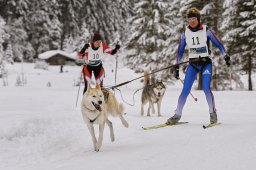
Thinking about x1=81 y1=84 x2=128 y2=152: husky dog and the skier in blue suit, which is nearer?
x1=81 y1=84 x2=128 y2=152: husky dog

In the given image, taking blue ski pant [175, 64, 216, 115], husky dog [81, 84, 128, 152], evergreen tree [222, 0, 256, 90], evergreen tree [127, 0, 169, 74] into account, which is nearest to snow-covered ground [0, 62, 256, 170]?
husky dog [81, 84, 128, 152]

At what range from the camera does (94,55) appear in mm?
9594

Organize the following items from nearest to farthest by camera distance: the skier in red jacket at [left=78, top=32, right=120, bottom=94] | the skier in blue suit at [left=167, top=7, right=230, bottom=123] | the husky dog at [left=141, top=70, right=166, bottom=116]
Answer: the skier in blue suit at [left=167, top=7, right=230, bottom=123] < the skier in red jacket at [left=78, top=32, right=120, bottom=94] < the husky dog at [left=141, top=70, right=166, bottom=116]

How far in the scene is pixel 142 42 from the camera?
28.0m

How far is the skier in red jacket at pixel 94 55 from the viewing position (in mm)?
9547

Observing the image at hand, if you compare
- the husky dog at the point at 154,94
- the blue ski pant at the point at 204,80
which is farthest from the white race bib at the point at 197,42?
the husky dog at the point at 154,94

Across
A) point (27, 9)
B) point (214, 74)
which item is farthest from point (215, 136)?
point (27, 9)

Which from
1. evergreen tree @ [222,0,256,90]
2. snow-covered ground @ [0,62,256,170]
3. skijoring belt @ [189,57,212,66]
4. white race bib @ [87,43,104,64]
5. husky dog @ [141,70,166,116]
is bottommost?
snow-covered ground @ [0,62,256,170]

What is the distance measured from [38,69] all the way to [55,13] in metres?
14.0

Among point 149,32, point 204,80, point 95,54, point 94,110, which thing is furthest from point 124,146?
point 149,32

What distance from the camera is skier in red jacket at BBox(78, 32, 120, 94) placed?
9.55 m

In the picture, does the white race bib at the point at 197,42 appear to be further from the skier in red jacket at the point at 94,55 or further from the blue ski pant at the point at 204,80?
the skier in red jacket at the point at 94,55

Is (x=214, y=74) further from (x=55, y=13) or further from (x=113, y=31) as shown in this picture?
(x=113, y=31)

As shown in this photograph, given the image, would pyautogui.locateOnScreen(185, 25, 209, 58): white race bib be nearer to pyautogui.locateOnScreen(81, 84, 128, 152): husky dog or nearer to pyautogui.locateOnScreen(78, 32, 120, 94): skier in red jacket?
pyautogui.locateOnScreen(81, 84, 128, 152): husky dog
